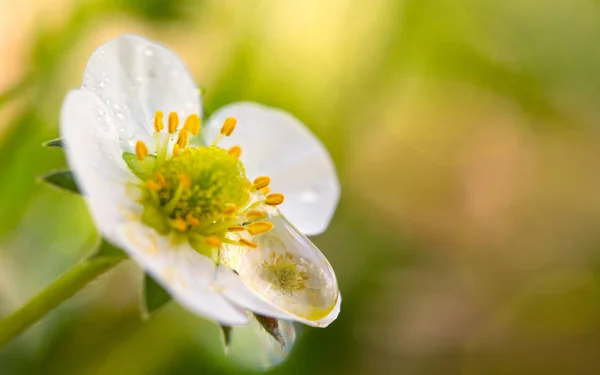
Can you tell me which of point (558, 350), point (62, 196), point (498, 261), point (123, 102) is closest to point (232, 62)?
point (62, 196)

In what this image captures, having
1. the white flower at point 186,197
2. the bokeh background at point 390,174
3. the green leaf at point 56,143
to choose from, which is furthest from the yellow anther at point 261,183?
the bokeh background at point 390,174

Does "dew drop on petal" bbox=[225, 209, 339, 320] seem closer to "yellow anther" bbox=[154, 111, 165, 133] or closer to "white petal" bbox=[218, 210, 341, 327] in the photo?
"white petal" bbox=[218, 210, 341, 327]

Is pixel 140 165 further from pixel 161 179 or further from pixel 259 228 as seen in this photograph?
pixel 259 228

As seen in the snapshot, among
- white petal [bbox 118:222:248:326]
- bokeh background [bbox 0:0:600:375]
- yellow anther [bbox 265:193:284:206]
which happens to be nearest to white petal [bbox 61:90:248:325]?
white petal [bbox 118:222:248:326]

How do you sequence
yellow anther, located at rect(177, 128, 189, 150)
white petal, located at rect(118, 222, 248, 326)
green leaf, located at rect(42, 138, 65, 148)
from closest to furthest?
1. white petal, located at rect(118, 222, 248, 326)
2. green leaf, located at rect(42, 138, 65, 148)
3. yellow anther, located at rect(177, 128, 189, 150)

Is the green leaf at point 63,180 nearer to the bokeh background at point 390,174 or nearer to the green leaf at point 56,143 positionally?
the green leaf at point 56,143
